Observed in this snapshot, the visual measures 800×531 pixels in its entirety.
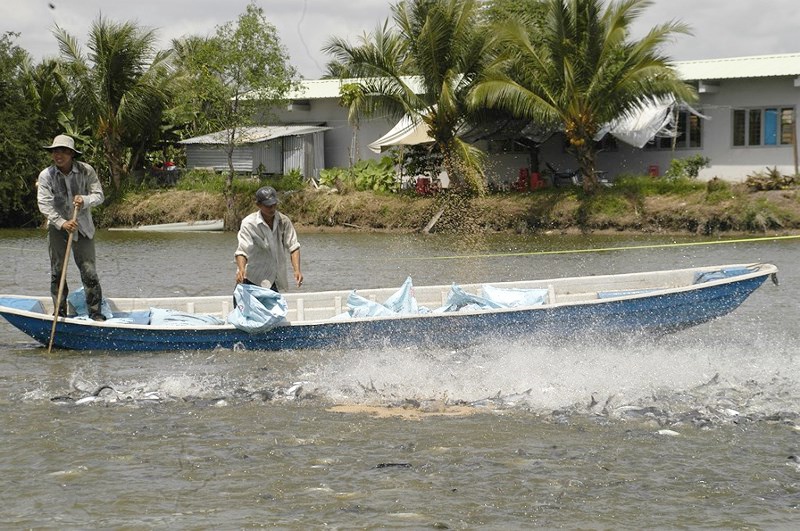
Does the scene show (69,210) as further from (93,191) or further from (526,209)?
(526,209)

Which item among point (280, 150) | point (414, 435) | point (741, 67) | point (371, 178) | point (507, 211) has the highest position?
point (741, 67)

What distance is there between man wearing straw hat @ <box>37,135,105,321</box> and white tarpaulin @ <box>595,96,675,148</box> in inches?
792

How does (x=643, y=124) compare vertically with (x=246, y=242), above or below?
above

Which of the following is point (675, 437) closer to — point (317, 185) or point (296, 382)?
point (296, 382)

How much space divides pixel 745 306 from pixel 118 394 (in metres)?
9.09

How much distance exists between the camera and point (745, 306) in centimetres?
1505

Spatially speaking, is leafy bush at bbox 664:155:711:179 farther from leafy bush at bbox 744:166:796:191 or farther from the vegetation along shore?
leafy bush at bbox 744:166:796:191

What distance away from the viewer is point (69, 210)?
1238 centimetres

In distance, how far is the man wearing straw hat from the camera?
476 inches

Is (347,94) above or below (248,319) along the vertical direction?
above

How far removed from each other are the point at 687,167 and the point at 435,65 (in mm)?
7760

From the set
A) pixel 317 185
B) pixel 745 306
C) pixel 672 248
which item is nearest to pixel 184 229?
pixel 317 185

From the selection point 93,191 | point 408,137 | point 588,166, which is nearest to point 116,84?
point 408,137

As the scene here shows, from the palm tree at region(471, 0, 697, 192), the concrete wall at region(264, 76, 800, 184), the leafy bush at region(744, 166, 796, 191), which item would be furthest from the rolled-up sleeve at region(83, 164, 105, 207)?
the concrete wall at region(264, 76, 800, 184)
